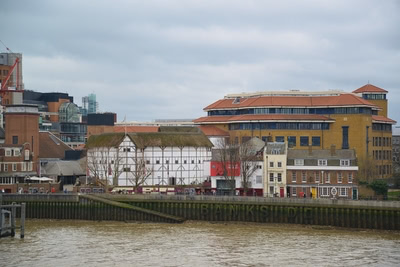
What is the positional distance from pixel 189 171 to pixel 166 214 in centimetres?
2343

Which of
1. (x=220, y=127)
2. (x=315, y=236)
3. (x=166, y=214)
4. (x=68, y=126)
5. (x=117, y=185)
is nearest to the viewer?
(x=315, y=236)

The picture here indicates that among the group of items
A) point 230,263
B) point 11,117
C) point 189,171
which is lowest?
point 230,263

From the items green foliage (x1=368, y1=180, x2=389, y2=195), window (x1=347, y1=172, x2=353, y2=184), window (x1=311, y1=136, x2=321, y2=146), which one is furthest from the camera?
window (x1=311, y1=136, x2=321, y2=146)

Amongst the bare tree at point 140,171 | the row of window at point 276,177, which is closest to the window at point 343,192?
the row of window at point 276,177

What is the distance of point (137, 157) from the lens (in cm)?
10975

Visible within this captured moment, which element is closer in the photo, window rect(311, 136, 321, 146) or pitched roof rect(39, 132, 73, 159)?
pitched roof rect(39, 132, 73, 159)

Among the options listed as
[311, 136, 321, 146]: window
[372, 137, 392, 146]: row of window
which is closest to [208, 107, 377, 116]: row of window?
[311, 136, 321, 146]: window

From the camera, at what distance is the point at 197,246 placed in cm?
6700

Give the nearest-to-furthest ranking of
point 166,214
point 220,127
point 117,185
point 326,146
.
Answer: point 166,214, point 117,185, point 326,146, point 220,127

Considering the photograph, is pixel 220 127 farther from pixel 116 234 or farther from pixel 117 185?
pixel 116 234

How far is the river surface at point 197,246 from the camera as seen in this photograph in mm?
59750

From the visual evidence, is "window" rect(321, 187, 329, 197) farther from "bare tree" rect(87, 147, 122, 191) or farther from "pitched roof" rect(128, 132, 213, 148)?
"bare tree" rect(87, 147, 122, 191)

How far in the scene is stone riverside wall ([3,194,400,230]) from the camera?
260 feet

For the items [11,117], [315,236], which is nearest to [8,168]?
[11,117]
